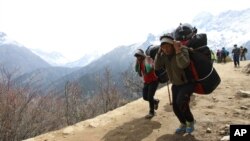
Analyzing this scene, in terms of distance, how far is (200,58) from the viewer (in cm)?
669

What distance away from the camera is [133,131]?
8117mm

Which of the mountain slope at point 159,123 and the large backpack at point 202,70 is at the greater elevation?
the large backpack at point 202,70

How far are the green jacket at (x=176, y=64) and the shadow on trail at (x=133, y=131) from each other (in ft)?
5.14

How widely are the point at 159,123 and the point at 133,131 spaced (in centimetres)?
77

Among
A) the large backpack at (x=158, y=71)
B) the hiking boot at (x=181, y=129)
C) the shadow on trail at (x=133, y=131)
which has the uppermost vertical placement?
the large backpack at (x=158, y=71)

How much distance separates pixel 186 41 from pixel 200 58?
0.49 metres

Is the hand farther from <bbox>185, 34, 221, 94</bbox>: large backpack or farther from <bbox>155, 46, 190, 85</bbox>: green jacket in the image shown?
<bbox>185, 34, 221, 94</bbox>: large backpack

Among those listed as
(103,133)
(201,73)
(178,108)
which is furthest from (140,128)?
(201,73)

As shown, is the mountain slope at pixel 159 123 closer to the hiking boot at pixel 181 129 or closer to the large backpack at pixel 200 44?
the hiking boot at pixel 181 129

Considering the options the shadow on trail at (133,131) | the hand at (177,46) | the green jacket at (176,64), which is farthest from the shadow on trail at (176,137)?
the hand at (177,46)

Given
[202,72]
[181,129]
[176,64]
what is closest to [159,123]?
[181,129]

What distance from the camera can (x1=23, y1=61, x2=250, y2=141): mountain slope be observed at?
7520mm

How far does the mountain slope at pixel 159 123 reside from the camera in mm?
7520

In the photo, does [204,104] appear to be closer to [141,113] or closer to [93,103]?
[141,113]
